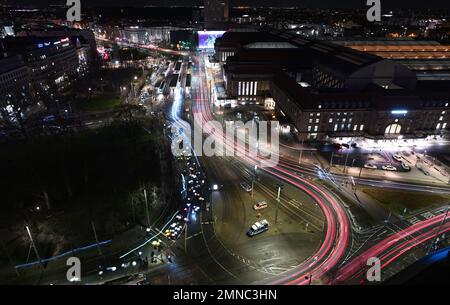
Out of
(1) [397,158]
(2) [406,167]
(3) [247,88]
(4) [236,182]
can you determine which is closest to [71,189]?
(4) [236,182]

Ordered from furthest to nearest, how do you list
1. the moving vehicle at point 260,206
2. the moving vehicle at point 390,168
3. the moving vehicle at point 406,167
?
1. the moving vehicle at point 406,167
2. the moving vehicle at point 390,168
3. the moving vehicle at point 260,206

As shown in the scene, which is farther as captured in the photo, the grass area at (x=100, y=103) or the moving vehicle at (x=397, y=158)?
the grass area at (x=100, y=103)

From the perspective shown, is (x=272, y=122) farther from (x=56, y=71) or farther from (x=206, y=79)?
(x=56, y=71)

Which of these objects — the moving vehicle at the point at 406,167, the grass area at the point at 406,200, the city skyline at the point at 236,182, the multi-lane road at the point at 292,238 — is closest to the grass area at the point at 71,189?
the city skyline at the point at 236,182

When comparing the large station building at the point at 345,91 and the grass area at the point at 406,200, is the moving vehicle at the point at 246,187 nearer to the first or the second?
the grass area at the point at 406,200

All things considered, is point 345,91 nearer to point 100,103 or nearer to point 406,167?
point 406,167

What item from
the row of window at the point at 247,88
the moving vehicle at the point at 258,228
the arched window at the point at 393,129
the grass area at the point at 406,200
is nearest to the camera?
the moving vehicle at the point at 258,228

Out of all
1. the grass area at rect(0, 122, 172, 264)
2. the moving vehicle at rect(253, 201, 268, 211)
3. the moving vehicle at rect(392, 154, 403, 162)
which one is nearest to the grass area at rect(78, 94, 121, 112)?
the grass area at rect(0, 122, 172, 264)
